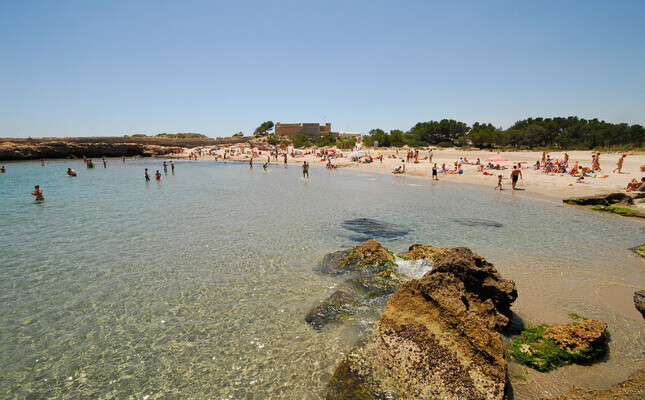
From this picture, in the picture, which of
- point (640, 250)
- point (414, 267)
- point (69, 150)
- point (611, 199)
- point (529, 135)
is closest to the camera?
point (414, 267)

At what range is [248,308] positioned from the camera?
6363 mm

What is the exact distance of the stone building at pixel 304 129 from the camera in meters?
98.9

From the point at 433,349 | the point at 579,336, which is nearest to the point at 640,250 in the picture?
the point at 579,336

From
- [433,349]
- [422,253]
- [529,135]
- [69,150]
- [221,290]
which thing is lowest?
[221,290]

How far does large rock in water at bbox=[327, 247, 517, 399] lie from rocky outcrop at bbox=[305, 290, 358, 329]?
3.86 ft

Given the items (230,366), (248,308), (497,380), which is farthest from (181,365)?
(497,380)

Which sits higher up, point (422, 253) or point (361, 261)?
point (422, 253)

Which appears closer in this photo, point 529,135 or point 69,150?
point 529,135

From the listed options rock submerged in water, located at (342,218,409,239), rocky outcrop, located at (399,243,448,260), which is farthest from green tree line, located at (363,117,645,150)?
rocky outcrop, located at (399,243,448,260)

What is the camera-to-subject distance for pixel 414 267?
7855 millimetres

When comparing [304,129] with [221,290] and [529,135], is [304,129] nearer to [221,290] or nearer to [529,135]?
[529,135]

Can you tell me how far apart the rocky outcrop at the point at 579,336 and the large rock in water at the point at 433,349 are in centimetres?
75

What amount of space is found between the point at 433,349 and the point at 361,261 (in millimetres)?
4185

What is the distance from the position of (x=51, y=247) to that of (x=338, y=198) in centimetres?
1438
